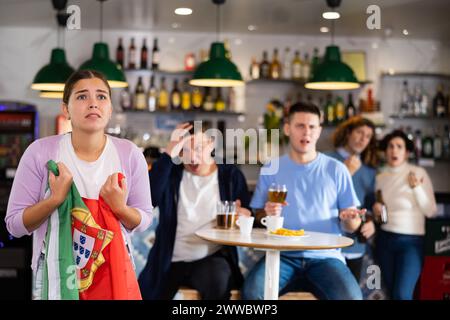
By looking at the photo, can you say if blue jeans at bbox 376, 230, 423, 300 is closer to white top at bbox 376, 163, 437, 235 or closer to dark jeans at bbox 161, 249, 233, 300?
white top at bbox 376, 163, 437, 235

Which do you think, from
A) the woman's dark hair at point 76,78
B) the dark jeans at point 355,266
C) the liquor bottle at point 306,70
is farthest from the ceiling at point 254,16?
the woman's dark hair at point 76,78

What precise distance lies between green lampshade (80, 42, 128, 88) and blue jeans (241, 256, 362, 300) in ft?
5.45

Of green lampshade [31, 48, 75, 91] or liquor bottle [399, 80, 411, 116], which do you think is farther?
liquor bottle [399, 80, 411, 116]

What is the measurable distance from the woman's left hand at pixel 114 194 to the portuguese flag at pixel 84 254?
0.02 metres

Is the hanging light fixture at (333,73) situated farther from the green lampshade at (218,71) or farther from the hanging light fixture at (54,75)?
the hanging light fixture at (54,75)

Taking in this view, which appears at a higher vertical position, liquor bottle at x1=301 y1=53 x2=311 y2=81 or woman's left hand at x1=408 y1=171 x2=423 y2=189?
liquor bottle at x1=301 y1=53 x2=311 y2=81

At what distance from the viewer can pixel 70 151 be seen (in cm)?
181

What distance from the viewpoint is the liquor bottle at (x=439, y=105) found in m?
6.16

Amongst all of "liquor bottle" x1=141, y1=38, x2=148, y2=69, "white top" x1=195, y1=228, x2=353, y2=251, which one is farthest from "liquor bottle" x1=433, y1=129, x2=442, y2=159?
"white top" x1=195, y1=228, x2=353, y2=251

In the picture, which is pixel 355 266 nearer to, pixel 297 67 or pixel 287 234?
pixel 287 234

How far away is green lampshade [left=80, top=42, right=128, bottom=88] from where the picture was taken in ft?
13.7

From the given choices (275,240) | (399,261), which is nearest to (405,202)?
(399,261)
